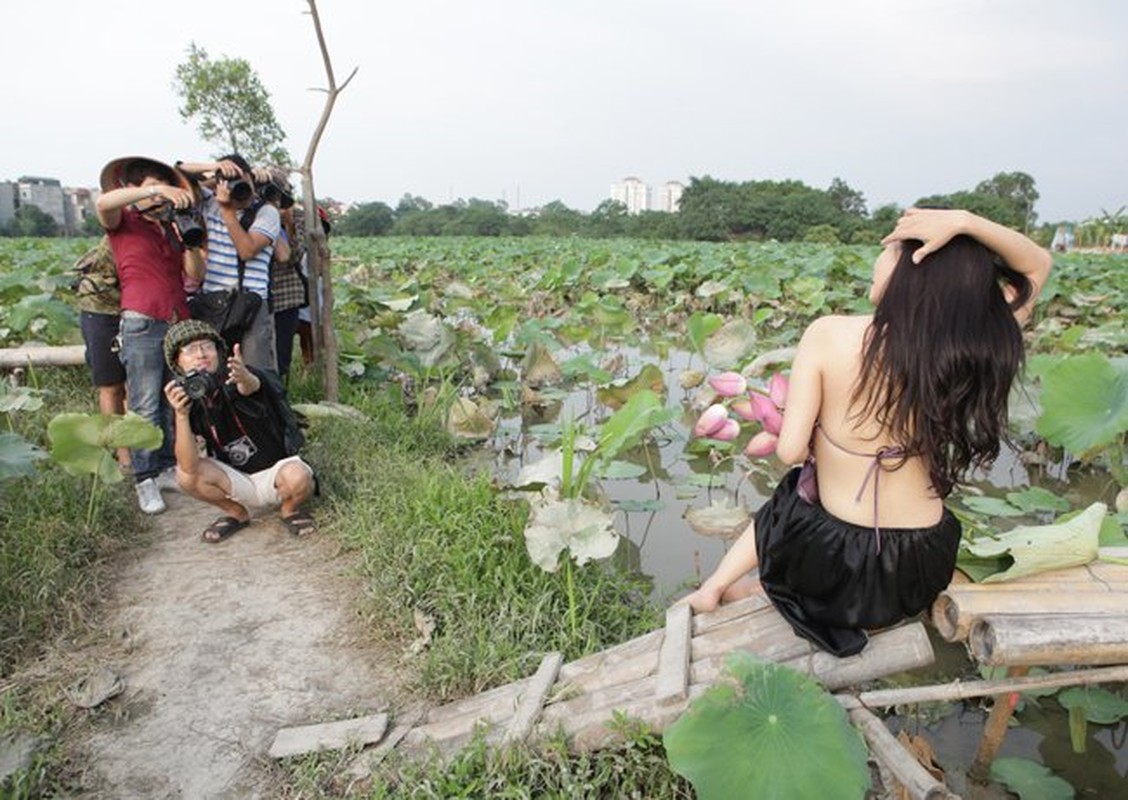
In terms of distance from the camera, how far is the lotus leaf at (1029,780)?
65.6 inches

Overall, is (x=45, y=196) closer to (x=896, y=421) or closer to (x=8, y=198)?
(x=8, y=198)

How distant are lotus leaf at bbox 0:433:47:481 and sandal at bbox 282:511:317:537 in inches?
31.7

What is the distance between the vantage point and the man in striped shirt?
2.86m

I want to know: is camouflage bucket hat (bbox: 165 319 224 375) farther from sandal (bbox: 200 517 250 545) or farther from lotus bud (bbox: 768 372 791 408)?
lotus bud (bbox: 768 372 791 408)

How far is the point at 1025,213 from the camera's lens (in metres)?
31.1

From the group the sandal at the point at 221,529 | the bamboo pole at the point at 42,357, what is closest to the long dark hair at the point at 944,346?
the sandal at the point at 221,529

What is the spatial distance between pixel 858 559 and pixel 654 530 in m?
1.66

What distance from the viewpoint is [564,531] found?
2.05m

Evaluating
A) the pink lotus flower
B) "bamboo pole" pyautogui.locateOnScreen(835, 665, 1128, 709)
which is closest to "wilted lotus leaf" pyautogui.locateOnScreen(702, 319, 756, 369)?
the pink lotus flower

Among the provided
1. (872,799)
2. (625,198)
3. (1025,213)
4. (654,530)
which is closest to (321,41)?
(654,530)

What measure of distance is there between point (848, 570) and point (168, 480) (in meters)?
2.78

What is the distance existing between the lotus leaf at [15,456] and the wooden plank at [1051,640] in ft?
8.34

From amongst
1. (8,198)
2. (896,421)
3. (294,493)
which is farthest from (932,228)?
(8,198)

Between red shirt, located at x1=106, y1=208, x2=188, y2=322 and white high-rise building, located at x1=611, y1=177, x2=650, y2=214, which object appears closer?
red shirt, located at x1=106, y1=208, x2=188, y2=322
